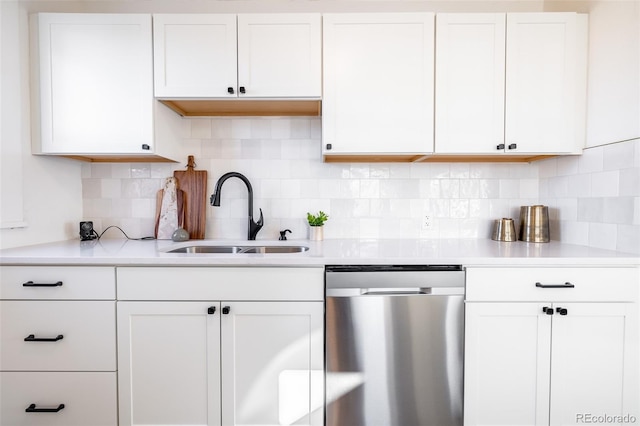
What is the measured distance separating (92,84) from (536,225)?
8.53 feet

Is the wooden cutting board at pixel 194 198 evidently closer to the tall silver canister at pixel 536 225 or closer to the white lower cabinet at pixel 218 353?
the white lower cabinet at pixel 218 353

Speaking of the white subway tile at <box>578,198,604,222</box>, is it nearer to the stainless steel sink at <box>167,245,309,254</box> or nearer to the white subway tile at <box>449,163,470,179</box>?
the white subway tile at <box>449,163,470,179</box>

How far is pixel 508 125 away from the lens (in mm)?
1673

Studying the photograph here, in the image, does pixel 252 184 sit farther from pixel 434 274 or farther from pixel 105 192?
pixel 434 274

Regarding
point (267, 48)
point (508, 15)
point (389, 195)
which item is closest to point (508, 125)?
point (508, 15)

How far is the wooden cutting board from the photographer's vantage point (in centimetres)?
201

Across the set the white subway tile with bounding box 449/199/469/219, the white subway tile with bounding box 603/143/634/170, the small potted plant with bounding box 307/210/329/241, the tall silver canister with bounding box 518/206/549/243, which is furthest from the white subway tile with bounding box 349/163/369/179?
the white subway tile with bounding box 603/143/634/170

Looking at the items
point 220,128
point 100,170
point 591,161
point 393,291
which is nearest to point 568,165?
point 591,161

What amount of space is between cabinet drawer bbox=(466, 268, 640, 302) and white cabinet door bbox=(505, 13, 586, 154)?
0.68 m

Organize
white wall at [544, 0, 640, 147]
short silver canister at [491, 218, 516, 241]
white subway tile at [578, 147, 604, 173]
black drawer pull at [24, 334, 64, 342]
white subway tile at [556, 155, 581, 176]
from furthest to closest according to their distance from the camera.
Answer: short silver canister at [491, 218, 516, 241] < white subway tile at [556, 155, 581, 176] < white subway tile at [578, 147, 604, 173] < white wall at [544, 0, 640, 147] < black drawer pull at [24, 334, 64, 342]

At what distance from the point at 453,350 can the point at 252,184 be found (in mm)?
1470

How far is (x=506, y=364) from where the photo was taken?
1.39 m

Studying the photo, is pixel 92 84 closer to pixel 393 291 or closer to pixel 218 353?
pixel 218 353

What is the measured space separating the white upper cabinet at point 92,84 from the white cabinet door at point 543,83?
6.37ft
